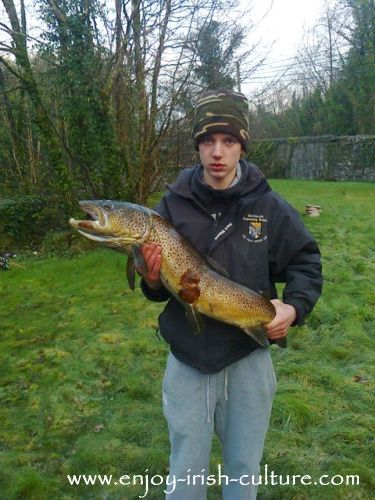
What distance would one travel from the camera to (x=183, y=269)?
7.24 ft

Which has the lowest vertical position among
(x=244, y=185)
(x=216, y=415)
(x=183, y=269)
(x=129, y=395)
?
(x=129, y=395)

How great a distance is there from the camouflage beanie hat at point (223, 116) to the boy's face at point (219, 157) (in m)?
0.03

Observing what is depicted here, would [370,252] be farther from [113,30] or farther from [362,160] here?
[362,160]

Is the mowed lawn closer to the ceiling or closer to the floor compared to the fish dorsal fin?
closer to the floor

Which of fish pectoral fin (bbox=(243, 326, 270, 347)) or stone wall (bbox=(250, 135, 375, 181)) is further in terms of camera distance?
stone wall (bbox=(250, 135, 375, 181))

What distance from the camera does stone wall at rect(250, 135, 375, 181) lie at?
2302 centimetres

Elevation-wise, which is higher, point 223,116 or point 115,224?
point 223,116

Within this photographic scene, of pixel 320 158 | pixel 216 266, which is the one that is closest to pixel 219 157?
pixel 216 266

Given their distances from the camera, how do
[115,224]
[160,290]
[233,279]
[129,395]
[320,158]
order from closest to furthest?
[115,224], [233,279], [160,290], [129,395], [320,158]

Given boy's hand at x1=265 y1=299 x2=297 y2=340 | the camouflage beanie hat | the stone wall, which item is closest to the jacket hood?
the camouflage beanie hat

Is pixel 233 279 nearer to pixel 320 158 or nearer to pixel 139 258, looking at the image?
pixel 139 258

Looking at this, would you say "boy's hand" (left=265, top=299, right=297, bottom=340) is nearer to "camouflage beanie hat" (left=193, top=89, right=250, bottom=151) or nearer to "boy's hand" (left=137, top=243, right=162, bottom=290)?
"boy's hand" (left=137, top=243, right=162, bottom=290)

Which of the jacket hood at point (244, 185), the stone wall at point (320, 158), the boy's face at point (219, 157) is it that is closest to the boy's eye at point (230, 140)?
the boy's face at point (219, 157)

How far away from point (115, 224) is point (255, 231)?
62 centimetres
